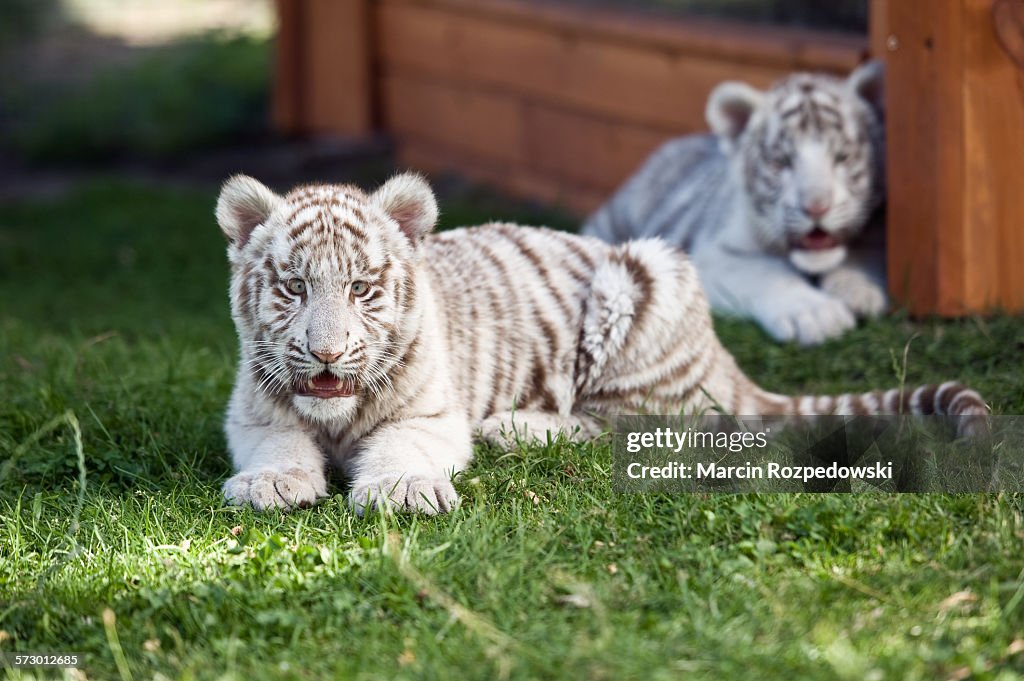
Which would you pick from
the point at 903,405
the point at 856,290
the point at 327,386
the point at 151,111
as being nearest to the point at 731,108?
the point at 856,290

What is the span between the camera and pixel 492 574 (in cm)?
299

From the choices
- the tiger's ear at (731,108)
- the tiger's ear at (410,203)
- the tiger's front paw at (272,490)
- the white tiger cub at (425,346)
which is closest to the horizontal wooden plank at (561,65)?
the tiger's ear at (731,108)

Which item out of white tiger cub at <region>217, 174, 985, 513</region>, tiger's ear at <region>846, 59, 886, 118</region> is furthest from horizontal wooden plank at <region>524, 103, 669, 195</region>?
white tiger cub at <region>217, 174, 985, 513</region>

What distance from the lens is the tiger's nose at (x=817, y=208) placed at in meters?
5.33

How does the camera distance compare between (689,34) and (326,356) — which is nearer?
(326,356)

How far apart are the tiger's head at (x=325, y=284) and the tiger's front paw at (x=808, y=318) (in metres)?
2.04

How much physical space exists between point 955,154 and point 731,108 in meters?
1.20

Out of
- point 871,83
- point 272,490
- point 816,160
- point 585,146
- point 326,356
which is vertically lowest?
point 272,490

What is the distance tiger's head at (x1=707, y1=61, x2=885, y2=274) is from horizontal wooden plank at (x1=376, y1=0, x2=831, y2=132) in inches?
40.5

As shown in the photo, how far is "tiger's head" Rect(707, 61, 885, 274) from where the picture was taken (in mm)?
5395

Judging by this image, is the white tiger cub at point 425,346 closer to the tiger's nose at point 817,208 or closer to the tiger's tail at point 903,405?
the tiger's tail at point 903,405

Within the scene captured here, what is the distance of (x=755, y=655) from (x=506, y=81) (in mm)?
6430

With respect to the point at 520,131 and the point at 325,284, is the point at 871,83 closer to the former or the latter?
the point at 325,284

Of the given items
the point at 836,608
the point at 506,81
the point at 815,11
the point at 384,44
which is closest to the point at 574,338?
the point at 836,608
